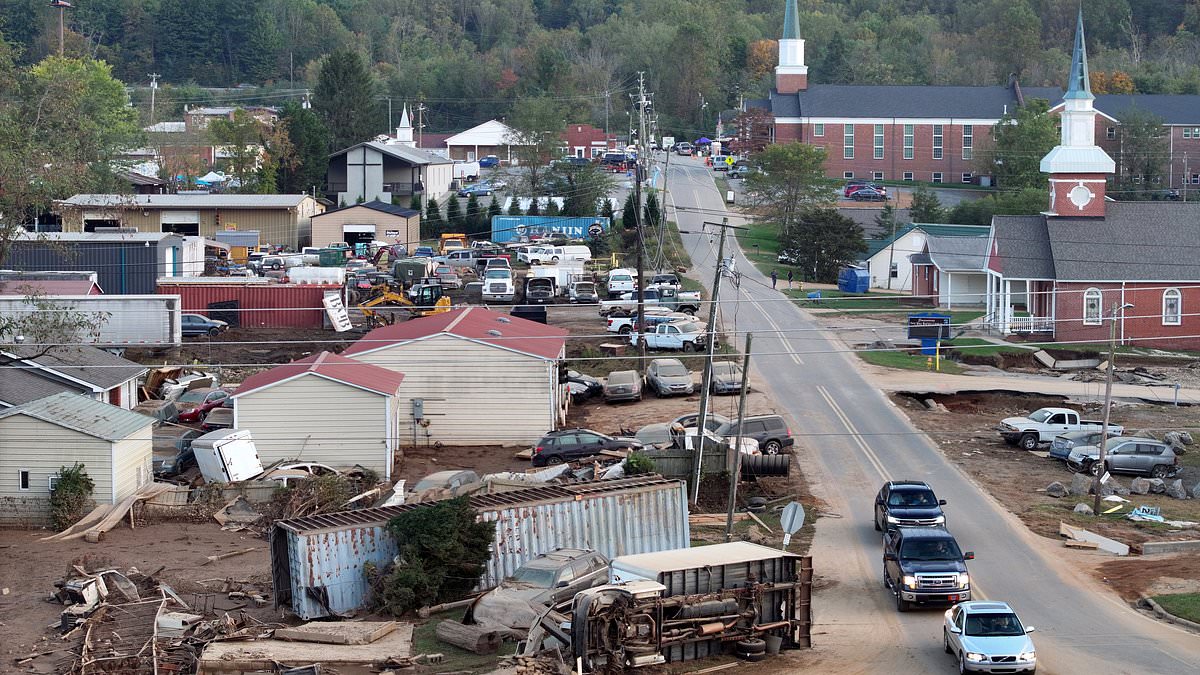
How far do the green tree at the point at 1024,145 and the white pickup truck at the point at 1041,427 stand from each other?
57.1 meters

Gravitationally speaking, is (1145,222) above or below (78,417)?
above

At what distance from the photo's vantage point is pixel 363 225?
3135 inches

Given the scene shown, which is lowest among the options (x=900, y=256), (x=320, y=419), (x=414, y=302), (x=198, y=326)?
(x=320, y=419)

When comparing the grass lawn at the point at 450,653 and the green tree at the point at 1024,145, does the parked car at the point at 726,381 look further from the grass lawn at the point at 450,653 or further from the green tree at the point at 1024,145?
the green tree at the point at 1024,145

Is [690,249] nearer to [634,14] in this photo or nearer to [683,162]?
[683,162]

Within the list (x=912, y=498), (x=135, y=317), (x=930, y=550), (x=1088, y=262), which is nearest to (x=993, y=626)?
(x=930, y=550)

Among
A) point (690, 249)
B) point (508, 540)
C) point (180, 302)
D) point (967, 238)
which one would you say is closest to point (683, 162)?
point (690, 249)

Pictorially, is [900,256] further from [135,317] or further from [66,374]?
[66,374]

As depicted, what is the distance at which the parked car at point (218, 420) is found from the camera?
39.2m

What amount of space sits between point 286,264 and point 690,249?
72.4 ft

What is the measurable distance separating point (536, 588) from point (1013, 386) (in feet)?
93.0

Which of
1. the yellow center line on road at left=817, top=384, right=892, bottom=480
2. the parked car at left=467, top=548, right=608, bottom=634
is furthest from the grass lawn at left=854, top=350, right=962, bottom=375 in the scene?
the parked car at left=467, top=548, right=608, bottom=634

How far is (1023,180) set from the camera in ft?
311

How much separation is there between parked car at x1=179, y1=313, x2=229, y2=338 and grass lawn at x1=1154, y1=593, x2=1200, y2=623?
37132 millimetres
